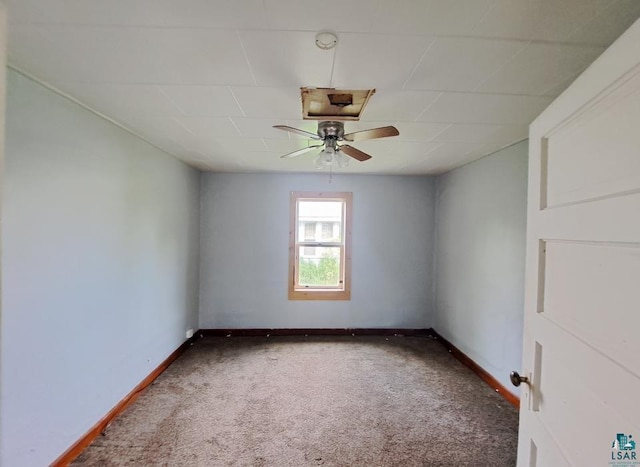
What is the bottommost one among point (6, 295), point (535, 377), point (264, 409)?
point (264, 409)

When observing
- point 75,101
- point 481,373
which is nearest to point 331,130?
point 75,101

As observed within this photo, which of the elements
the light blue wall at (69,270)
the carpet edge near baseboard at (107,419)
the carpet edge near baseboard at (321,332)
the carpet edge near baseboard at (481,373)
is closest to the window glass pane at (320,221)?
the carpet edge near baseboard at (321,332)

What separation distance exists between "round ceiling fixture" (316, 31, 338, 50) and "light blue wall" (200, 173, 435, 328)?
110 inches

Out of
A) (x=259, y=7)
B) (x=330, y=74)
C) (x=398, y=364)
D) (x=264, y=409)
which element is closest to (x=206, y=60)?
(x=259, y=7)

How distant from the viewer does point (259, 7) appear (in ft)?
3.41

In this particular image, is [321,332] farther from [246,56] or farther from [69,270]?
[246,56]

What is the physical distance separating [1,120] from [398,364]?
3479 millimetres

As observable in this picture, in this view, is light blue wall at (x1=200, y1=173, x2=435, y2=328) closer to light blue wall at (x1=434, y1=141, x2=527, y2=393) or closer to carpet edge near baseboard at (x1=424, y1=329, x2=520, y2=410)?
light blue wall at (x1=434, y1=141, x2=527, y2=393)

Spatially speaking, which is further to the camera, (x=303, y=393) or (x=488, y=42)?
(x=303, y=393)

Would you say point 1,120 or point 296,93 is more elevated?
point 296,93

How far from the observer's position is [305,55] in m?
1.30

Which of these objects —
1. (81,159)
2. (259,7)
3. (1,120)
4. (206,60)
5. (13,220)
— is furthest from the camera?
(81,159)

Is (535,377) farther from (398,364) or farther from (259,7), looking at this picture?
(398,364)

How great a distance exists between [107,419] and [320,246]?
2.80 m
